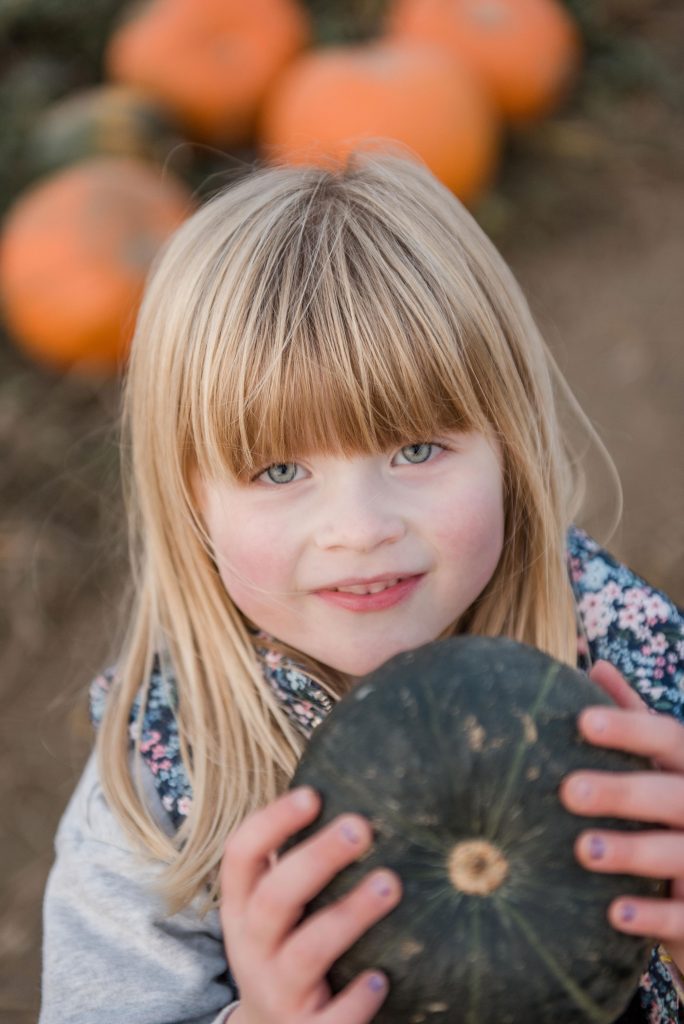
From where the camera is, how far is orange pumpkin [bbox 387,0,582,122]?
491 cm

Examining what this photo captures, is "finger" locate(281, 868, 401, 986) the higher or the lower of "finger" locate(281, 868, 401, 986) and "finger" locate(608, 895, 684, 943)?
the higher

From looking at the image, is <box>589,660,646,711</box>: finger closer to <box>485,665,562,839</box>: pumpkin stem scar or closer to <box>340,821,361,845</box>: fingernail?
<box>485,665,562,839</box>: pumpkin stem scar

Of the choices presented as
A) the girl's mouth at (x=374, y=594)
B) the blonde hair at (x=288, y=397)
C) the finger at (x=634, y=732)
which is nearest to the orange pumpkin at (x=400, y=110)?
the blonde hair at (x=288, y=397)

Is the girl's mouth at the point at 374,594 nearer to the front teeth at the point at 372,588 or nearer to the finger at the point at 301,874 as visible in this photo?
the front teeth at the point at 372,588

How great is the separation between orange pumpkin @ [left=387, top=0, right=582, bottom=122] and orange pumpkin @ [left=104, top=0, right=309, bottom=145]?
604 mm

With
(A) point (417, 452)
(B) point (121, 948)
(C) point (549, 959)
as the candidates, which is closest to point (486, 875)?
(C) point (549, 959)

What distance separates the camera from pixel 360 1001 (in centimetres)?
140

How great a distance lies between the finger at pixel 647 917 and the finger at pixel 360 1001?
0.28 metres

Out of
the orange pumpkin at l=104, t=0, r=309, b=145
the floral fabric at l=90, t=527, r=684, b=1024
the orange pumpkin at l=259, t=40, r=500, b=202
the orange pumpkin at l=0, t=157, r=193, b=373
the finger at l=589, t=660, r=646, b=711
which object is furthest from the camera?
the orange pumpkin at l=104, t=0, r=309, b=145

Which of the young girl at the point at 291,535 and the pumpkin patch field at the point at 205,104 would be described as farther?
the pumpkin patch field at the point at 205,104

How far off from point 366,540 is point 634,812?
56 centimetres

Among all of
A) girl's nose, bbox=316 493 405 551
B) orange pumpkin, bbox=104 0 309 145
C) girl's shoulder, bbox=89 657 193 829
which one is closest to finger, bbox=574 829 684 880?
girl's nose, bbox=316 493 405 551

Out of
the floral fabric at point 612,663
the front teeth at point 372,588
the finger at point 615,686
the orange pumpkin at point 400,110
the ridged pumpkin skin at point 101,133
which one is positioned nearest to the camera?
the finger at point 615,686

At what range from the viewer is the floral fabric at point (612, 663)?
210 cm
